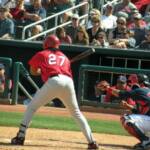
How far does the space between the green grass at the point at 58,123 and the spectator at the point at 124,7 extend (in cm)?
471

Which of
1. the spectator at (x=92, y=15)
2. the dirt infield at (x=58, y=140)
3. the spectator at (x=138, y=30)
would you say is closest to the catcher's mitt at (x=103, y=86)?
the dirt infield at (x=58, y=140)

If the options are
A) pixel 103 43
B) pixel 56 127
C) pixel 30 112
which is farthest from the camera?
pixel 103 43

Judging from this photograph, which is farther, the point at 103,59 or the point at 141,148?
the point at 103,59

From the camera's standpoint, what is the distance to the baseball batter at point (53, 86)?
9.52 meters

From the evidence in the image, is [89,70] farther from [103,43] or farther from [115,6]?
[115,6]

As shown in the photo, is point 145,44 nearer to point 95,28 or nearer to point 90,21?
point 95,28

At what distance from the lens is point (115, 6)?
18.3m

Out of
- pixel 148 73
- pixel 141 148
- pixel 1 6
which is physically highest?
pixel 1 6

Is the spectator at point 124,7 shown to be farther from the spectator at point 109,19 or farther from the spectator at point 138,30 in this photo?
the spectator at point 138,30

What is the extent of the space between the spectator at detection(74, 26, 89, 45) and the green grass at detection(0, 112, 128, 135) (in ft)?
10.1

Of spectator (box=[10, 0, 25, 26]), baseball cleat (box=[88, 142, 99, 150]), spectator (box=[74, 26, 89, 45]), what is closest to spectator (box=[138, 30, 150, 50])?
spectator (box=[74, 26, 89, 45])

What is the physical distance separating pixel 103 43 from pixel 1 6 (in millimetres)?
3890

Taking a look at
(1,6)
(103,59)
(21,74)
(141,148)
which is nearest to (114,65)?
(103,59)

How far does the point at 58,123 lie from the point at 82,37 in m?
4.04
